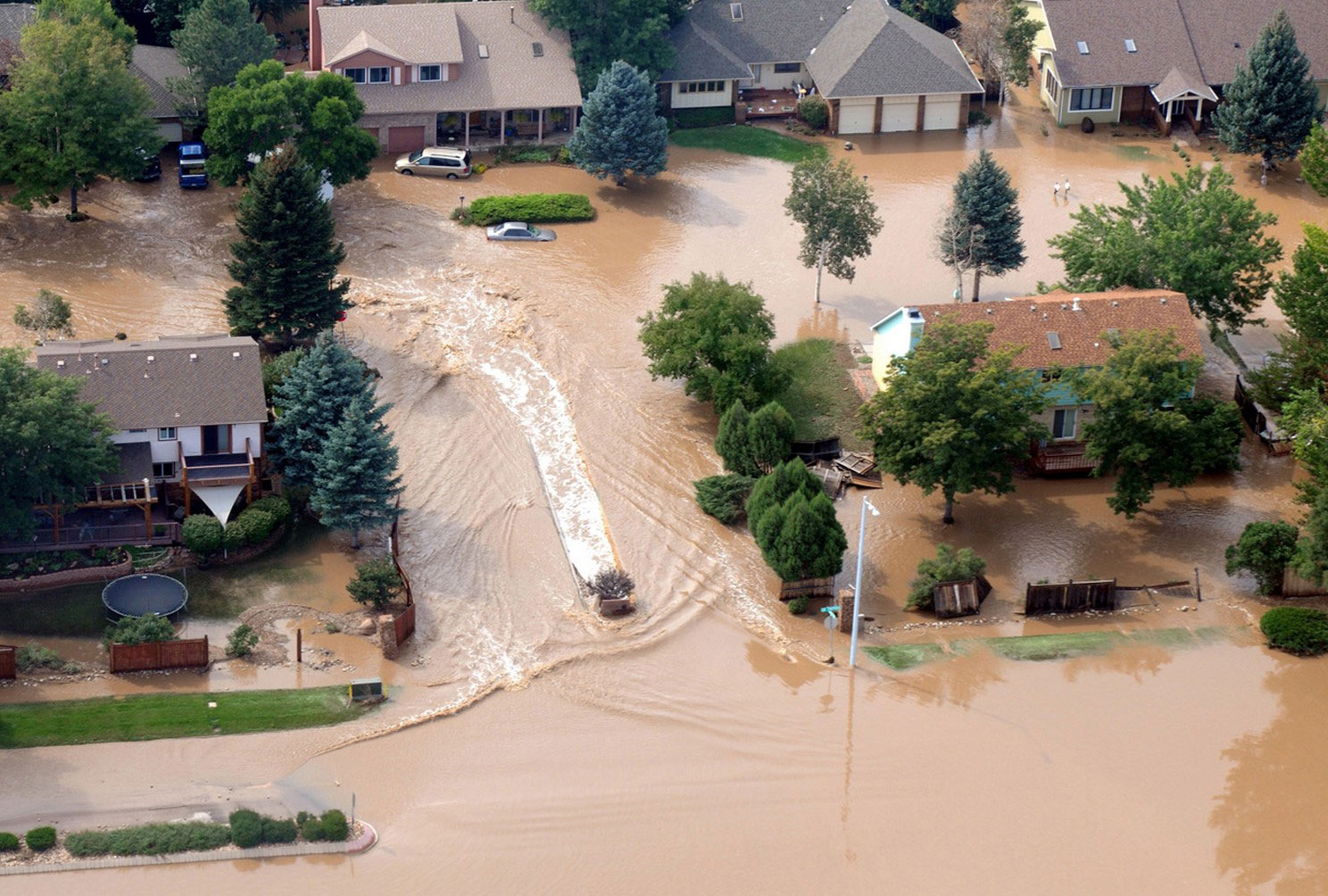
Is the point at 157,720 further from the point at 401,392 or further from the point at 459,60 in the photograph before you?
the point at 459,60

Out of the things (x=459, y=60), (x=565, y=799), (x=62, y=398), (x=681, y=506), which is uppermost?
(x=459, y=60)

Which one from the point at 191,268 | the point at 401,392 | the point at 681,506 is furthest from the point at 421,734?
the point at 191,268

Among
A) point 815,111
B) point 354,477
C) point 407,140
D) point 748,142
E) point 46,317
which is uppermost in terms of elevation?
point 815,111

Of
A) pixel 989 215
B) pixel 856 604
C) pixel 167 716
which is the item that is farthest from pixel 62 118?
pixel 856 604

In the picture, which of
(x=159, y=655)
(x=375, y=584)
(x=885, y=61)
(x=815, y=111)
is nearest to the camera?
(x=159, y=655)

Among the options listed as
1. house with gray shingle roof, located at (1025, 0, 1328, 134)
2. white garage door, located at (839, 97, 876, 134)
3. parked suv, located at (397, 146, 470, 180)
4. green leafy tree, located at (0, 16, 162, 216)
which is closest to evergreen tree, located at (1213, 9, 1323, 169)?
house with gray shingle roof, located at (1025, 0, 1328, 134)

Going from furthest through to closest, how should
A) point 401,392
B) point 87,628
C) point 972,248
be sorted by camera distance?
point 972,248
point 401,392
point 87,628

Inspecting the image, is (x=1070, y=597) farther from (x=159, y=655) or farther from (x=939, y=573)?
(x=159, y=655)
